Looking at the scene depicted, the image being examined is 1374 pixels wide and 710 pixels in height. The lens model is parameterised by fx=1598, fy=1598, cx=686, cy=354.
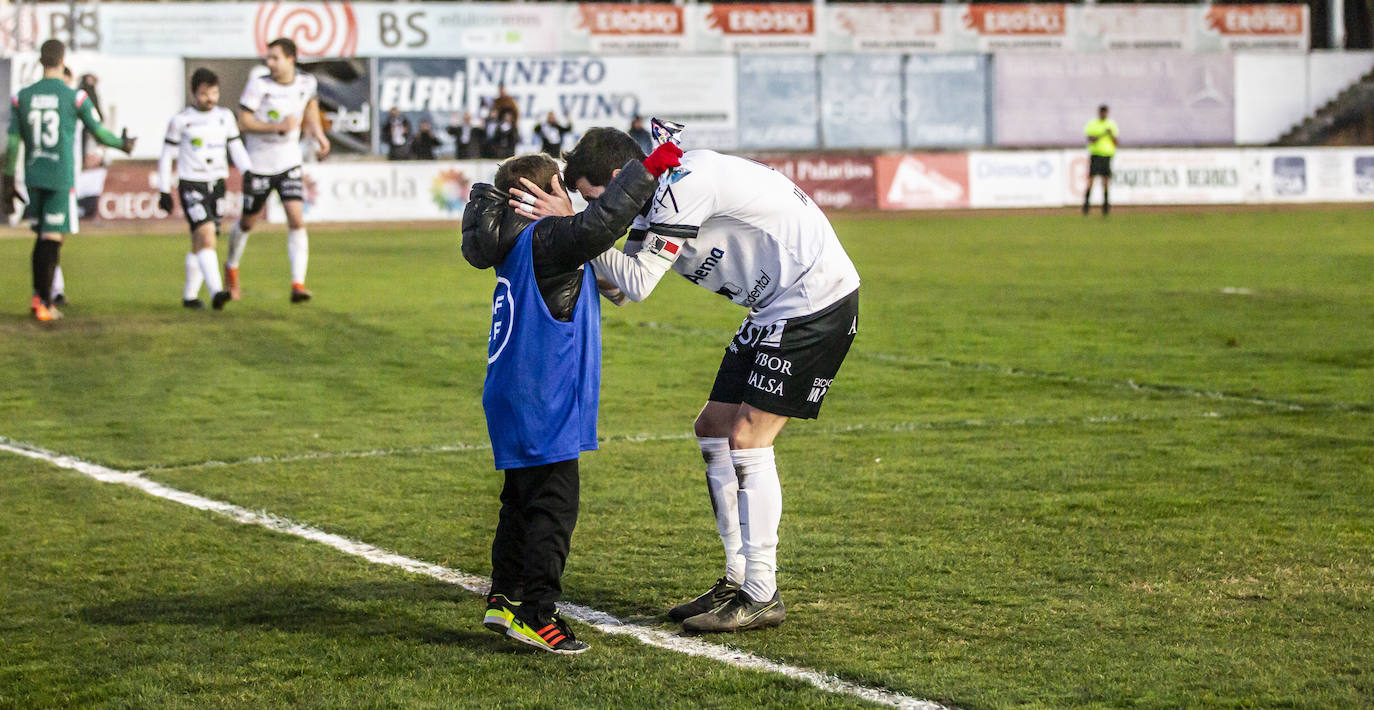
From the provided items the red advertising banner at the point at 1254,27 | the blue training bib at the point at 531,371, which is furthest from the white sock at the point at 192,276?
the red advertising banner at the point at 1254,27

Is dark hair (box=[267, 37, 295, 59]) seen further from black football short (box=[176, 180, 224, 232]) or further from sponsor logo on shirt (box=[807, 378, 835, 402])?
sponsor logo on shirt (box=[807, 378, 835, 402])

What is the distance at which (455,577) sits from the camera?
17.4ft

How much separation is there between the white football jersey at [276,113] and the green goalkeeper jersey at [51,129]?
5.30ft

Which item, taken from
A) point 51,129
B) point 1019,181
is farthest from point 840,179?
point 51,129

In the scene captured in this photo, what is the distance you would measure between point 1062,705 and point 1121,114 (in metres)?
39.9

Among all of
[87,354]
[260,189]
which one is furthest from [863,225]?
[87,354]

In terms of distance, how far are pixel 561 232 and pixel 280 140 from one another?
1091cm

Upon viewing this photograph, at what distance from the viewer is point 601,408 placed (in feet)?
29.3

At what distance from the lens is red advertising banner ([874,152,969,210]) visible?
32.9 metres

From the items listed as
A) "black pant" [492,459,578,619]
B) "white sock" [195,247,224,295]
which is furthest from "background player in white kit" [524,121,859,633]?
"white sock" [195,247,224,295]

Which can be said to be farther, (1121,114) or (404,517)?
(1121,114)

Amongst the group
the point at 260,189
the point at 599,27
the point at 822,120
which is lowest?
the point at 260,189

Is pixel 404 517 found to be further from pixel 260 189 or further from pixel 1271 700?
pixel 260 189

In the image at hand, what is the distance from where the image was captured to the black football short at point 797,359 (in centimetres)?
473
